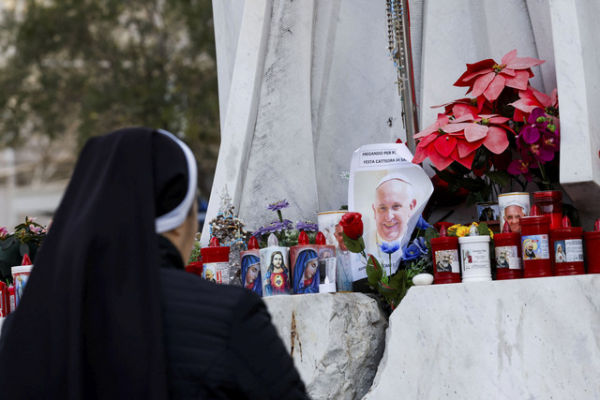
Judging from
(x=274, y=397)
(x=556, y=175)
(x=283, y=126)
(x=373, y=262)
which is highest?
(x=283, y=126)

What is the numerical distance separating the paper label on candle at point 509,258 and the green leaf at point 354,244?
0.63 meters

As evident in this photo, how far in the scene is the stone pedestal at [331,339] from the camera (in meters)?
3.78

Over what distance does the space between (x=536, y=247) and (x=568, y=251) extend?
122mm

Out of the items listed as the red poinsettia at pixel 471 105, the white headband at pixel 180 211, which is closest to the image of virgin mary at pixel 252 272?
the red poinsettia at pixel 471 105

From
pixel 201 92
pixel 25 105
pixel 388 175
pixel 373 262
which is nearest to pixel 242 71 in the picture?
pixel 388 175

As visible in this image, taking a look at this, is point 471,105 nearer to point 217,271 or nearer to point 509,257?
point 509,257

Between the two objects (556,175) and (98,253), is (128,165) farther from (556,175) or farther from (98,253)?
(556,175)

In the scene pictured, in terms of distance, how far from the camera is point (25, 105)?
13773 mm

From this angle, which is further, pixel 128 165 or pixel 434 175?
pixel 434 175

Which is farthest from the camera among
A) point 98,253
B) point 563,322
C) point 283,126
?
point 283,126

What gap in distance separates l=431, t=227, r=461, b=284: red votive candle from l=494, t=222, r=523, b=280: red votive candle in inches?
6.7

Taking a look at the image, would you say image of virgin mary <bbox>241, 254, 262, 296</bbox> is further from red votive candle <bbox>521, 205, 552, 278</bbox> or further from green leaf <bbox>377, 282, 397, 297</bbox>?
red votive candle <bbox>521, 205, 552, 278</bbox>

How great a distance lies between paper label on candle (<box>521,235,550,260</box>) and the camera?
3.58m

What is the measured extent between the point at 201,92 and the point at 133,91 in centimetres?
91
